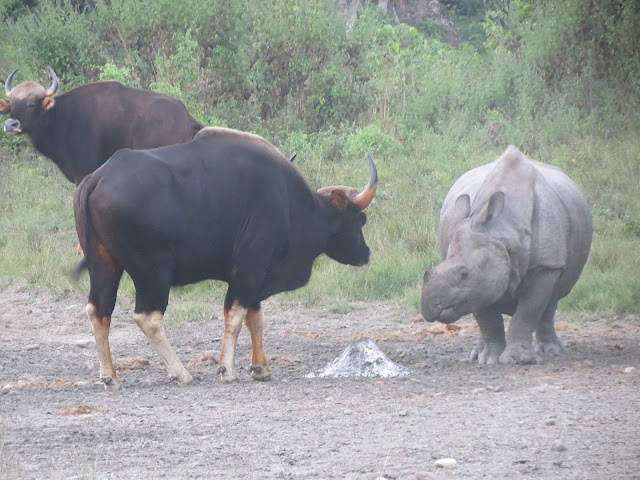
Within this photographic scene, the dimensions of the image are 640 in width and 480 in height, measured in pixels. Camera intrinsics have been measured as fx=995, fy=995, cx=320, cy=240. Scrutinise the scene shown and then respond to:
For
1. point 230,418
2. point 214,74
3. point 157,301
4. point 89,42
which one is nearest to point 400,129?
point 214,74

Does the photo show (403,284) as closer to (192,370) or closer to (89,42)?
(192,370)

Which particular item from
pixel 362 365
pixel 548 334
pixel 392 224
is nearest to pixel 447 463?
pixel 362 365

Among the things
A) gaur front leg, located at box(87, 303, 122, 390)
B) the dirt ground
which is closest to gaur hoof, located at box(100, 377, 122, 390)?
gaur front leg, located at box(87, 303, 122, 390)

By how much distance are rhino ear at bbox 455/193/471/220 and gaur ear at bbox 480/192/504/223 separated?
0.76 feet

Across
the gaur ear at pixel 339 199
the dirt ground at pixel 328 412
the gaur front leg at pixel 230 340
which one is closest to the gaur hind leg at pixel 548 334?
the dirt ground at pixel 328 412

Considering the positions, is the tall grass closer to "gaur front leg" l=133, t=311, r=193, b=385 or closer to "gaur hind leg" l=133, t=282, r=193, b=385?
"gaur front leg" l=133, t=311, r=193, b=385

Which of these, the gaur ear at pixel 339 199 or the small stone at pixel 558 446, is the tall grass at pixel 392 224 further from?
the small stone at pixel 558 446

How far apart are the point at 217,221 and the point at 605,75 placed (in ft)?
34.8

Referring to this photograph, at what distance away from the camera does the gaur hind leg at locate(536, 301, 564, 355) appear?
7.97 metres

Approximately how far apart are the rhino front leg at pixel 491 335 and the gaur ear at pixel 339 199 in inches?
55.4

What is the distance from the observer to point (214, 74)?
52.7 ft

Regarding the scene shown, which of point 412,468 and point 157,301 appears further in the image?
point 157,301

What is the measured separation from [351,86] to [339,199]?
29.7 feet

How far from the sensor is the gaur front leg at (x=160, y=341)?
7066 millimetres
